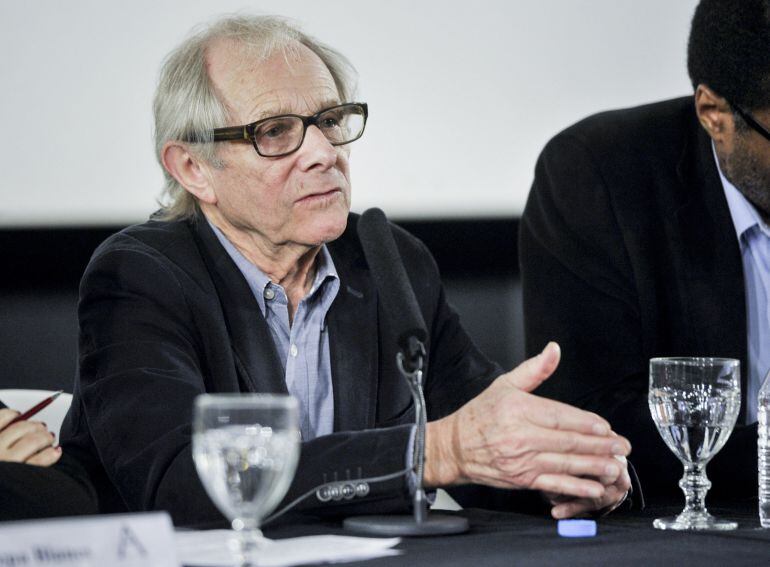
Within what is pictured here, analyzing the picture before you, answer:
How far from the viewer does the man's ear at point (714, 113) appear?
237 centimetres

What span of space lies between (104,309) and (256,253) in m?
0.34

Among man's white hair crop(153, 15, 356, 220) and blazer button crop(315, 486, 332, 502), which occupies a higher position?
man's white hair crop(153, 15, 356, 220)

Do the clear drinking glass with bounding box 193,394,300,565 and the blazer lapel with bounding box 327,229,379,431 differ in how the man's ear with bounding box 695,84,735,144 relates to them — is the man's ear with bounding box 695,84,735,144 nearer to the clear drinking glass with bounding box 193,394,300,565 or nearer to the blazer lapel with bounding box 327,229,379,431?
the blazer lapel with bounding box 327,229,379,431

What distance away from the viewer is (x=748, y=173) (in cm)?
237

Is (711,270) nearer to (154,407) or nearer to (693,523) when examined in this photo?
(693,523)

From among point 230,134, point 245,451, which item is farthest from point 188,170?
point 245,451

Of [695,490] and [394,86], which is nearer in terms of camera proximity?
[695,490]

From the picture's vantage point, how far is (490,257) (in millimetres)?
3766

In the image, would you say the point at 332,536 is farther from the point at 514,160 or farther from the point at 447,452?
the point at 514,160

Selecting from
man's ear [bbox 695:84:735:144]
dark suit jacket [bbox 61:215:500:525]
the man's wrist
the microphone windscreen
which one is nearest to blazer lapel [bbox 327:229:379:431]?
dark suit jacket [bbox 61:215:500:525]

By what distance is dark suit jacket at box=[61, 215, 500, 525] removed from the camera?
1619 millimetres

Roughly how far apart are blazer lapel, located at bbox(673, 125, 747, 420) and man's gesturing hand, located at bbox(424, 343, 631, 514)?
→ 0.85m

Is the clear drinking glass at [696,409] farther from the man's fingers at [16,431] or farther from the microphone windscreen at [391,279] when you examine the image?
the man's fingers at [16,431]

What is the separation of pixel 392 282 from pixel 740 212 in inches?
40.3
